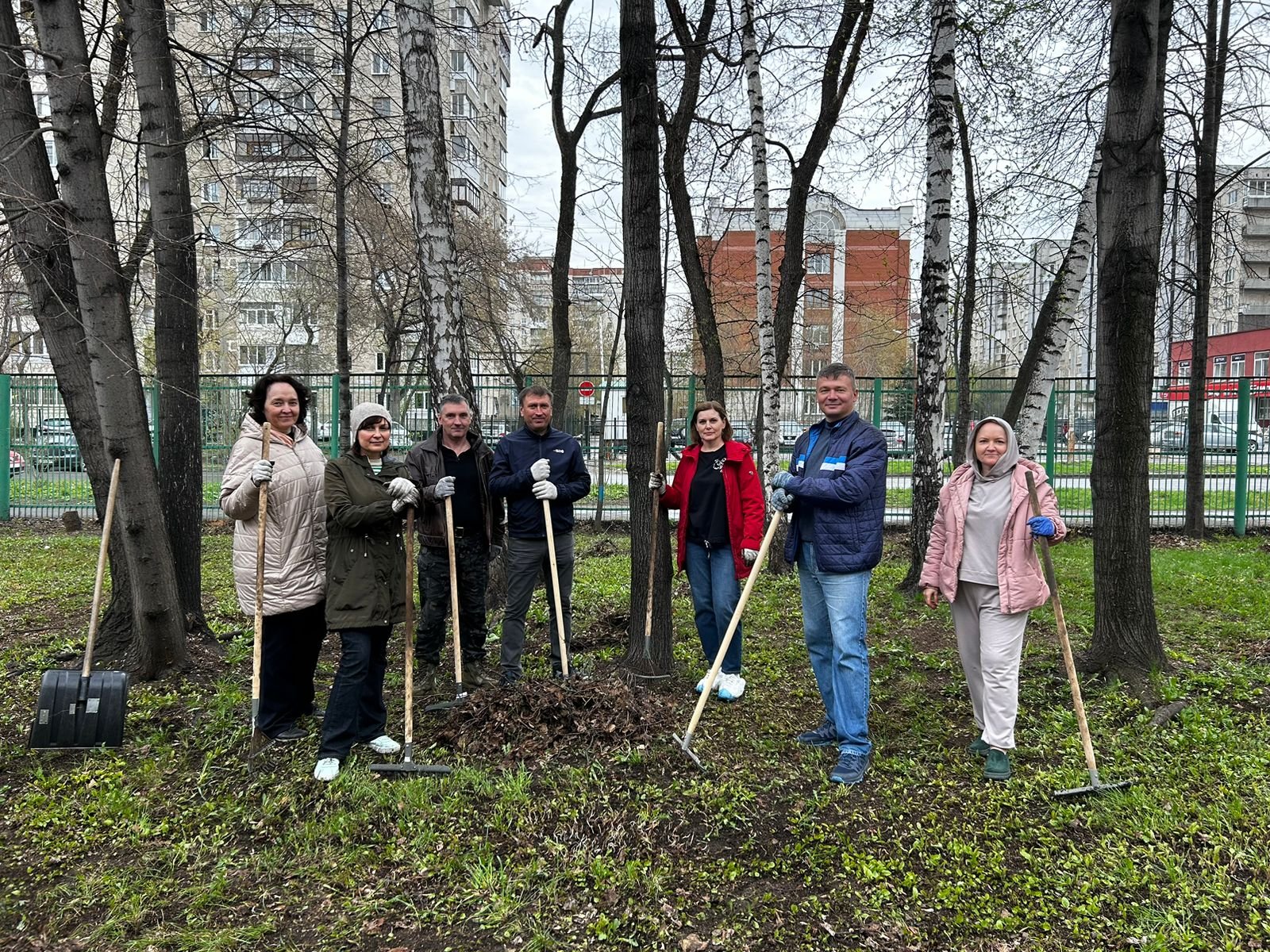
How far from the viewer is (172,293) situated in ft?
18.8

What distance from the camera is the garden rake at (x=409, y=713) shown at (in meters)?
3.81

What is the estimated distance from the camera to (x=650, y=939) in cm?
276

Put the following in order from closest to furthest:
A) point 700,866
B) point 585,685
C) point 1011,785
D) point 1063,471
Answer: point 700,866, point 1011,785, point 585,685, point 1063,471

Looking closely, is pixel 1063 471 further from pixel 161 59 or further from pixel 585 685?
pixel 161 59

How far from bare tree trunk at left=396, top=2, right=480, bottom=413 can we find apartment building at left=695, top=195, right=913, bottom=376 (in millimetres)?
4105

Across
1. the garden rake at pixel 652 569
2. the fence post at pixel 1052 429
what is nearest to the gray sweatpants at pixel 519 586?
the garden rake at pixel 652 569

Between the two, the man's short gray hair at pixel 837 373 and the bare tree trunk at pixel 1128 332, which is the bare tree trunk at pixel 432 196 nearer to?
the man's short gray hair at pixel 837 373

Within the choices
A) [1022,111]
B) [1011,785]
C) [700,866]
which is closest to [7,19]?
[700,866]

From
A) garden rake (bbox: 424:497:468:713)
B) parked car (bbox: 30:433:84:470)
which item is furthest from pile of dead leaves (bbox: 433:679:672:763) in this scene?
parked car (bbox: 30:433:84:470)

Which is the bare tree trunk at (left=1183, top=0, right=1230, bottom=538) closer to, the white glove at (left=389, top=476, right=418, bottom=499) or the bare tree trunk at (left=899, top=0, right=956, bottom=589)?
the bare tree trunk at (left=899, top=0, right=956, bottom=589)

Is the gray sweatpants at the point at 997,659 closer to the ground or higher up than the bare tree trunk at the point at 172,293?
closer to the ground

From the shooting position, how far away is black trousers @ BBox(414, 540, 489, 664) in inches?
196

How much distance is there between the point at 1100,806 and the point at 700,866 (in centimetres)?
178

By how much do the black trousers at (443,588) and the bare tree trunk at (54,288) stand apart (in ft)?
6.48
